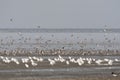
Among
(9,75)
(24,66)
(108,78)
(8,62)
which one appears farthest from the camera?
(8,62)

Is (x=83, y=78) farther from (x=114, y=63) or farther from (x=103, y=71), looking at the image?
(x=114, y=63)

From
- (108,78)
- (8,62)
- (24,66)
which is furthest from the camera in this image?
(8,62)

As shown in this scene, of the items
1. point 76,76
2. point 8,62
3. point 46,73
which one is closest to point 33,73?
point 46,73

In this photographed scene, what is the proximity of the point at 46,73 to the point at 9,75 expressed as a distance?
318 centimetres

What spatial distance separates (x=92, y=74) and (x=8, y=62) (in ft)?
54.0

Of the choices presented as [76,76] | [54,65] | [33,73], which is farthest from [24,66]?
[76,76]

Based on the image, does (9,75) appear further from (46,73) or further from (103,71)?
(103,71)

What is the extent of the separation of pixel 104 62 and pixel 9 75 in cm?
1550

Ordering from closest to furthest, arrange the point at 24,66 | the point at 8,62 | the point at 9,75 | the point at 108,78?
the point at 108,78
the point at 9,75
the point at 24,66
the point at 8,62

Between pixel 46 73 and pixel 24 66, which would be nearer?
pixel 46 73

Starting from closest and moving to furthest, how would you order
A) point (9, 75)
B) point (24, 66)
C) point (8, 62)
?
point (9, 75) < point (24, 66) < point (8, 62)

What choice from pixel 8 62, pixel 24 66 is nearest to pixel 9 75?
pixel 24 66

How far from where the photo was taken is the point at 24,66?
183 feet

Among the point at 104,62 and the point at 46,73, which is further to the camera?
the point at 104,62
